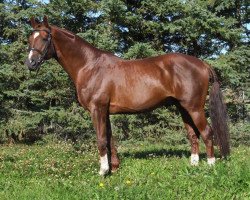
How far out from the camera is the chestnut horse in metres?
7.39

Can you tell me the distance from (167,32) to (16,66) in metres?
7.57

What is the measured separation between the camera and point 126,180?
20.8 ft

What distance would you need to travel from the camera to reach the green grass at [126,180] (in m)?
5.06

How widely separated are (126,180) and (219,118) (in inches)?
101

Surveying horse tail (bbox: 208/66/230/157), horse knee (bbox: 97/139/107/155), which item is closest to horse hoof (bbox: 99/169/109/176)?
horse knee (bbox: 97/139/107/155)

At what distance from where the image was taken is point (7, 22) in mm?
20953

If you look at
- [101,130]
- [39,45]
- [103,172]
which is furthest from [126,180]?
[39,45]

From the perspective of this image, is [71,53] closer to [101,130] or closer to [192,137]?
[101,130]

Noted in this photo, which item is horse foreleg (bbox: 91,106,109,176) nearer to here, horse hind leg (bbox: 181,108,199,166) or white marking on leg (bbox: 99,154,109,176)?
white marking on leg (bbox: 99,154,109,176)

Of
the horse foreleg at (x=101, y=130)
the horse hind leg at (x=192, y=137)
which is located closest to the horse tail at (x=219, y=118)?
the horse hind leg at (x=192, y=137)

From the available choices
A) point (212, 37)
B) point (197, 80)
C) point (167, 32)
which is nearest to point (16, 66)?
point (167, 32)

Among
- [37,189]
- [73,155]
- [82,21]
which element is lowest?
[73,155]

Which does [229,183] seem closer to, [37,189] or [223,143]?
[223,143]

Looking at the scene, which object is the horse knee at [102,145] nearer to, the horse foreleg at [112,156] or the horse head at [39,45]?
the horse foreleg at [112,156]
